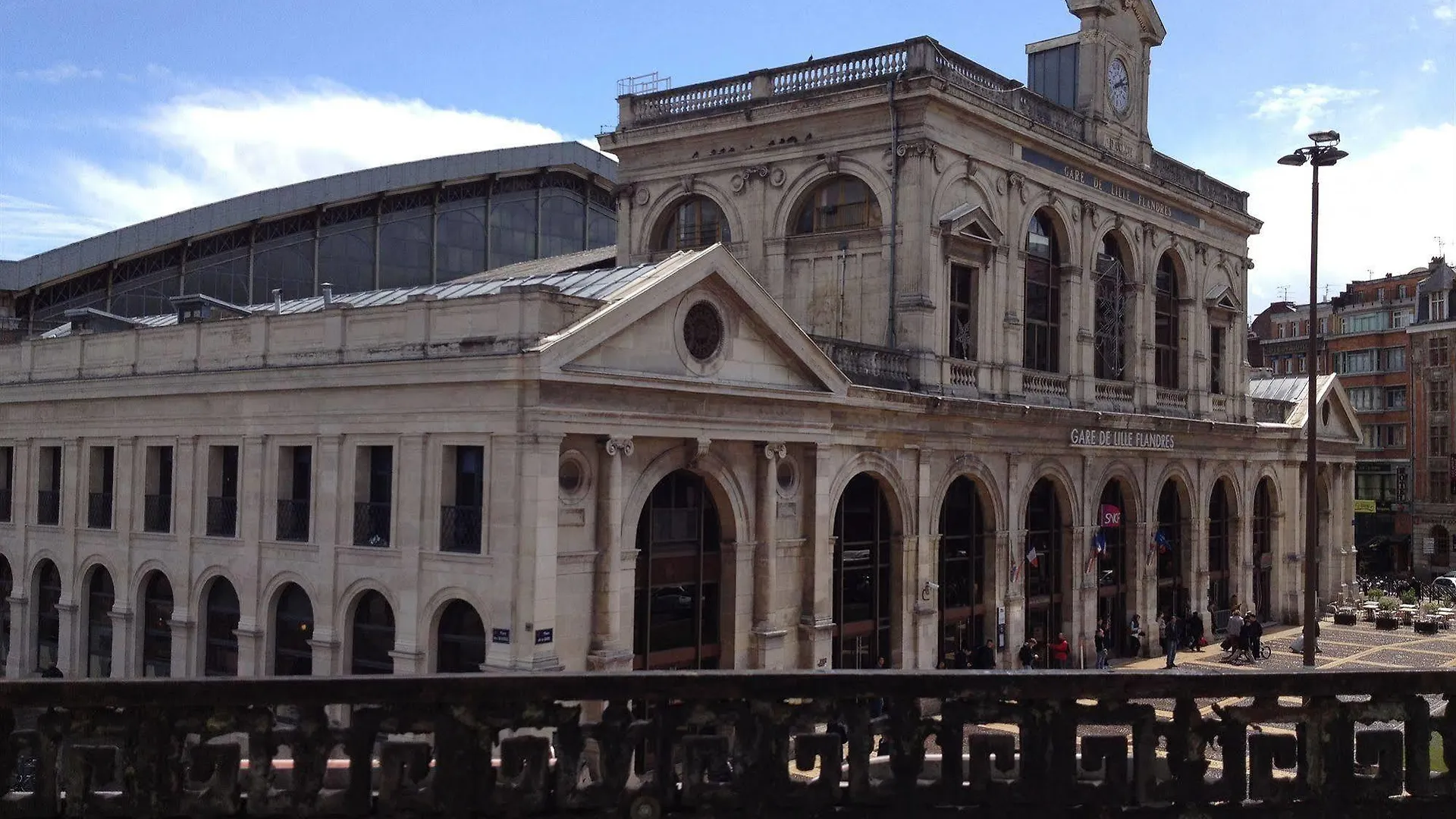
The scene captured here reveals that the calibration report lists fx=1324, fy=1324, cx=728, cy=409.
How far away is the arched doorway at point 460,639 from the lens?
24281mm

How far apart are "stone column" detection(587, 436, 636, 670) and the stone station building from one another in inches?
2.3

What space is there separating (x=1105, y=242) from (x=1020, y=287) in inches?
284

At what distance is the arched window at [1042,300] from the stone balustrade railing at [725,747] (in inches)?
1208

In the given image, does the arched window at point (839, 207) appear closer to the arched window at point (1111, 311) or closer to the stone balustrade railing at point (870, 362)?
the stone balustrade railing at point (870, 362)

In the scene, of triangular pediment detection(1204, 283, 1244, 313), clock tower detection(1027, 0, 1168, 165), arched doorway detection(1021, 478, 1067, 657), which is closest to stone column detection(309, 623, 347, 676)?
arched doorway detection(1021, 478, 1067, 657)

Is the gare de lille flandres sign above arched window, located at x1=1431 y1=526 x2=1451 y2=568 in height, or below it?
above

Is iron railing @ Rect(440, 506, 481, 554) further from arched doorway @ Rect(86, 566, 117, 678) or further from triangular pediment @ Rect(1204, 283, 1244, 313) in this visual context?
triangular pediment @ Rect(1204, 283, 1244, 313)

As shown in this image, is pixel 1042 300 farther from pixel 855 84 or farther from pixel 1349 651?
pixel 1349 651

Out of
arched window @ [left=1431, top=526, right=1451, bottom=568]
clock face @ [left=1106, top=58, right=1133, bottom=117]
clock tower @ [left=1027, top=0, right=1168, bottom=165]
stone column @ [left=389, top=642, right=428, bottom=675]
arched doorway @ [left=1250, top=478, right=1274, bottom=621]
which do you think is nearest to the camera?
stone column @ [left=389, top=642, right=428, bottom=675]

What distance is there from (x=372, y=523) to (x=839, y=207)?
55.1 feet

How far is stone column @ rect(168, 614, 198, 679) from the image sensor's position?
95.0ft

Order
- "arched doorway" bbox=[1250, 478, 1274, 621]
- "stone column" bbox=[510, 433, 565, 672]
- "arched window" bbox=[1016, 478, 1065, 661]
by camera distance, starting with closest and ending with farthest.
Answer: "stone column" bbox=[510, 433, 565, 672], "arched window" bbox=[1016, 478, 1065, 661], "arched doorway" bbox=[1250, 478, 1274, 621]

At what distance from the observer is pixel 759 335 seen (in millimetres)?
28188

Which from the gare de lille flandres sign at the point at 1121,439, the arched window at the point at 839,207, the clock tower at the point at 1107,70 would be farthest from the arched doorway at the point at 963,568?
the clock tower at the point at 1107,70
